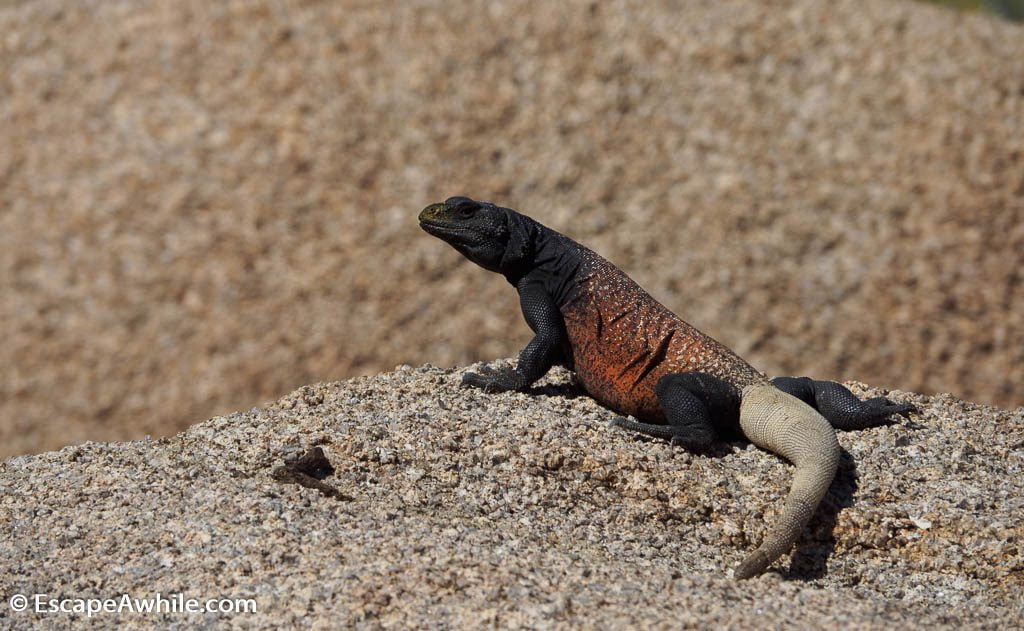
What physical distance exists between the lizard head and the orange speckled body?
0.32 metres

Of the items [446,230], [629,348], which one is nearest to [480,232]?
[446,230]

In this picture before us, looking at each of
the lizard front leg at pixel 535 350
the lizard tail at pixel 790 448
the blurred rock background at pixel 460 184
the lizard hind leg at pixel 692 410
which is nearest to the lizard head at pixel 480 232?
the lizard front leg at pixel 535 350

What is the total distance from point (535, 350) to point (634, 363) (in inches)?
17.6

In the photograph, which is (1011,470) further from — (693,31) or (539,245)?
(693,31)

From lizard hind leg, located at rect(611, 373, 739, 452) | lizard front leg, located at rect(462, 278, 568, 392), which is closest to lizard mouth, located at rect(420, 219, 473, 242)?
lizard front leg, located at rect(462, 278, 568, 392)

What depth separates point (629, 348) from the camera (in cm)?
497

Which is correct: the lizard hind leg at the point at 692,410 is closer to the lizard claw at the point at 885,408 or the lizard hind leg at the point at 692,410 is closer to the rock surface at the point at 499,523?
the rock surface at the point at 499,523

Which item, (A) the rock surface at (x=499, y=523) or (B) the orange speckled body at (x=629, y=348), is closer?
(A) the rock surface at (x=499, y=523)

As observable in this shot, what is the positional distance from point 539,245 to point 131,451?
2.01 m

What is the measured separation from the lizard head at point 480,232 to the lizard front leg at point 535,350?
19cm

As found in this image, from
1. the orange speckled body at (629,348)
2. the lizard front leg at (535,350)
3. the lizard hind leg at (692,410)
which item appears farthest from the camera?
the lizard front leg at (535,350)

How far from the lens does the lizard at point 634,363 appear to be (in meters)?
4.65

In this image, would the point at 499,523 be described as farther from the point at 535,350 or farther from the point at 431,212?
the point at 431,212

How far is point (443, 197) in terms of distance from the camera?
401 inches
